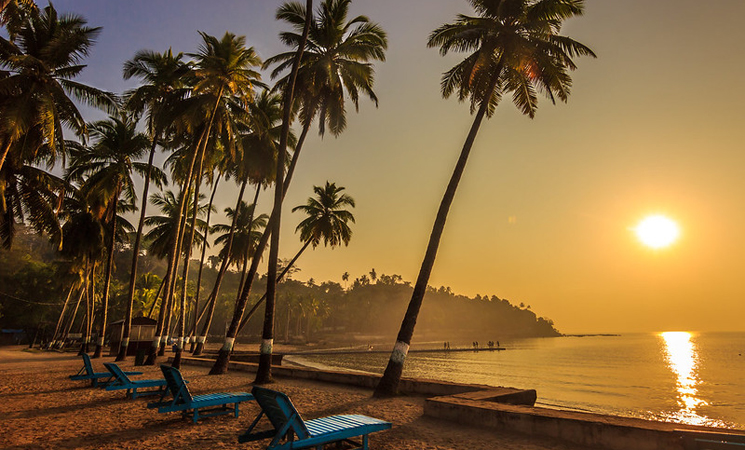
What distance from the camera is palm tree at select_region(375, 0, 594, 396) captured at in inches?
501

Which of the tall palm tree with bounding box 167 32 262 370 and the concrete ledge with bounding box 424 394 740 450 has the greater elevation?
the tall palm tree with bounding box 167 32 262 370

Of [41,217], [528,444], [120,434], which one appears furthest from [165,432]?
[41,217]

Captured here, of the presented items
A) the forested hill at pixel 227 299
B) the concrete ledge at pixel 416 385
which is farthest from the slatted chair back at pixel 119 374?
the forested hill at pixel 227 299

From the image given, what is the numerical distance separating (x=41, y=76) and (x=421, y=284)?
15.9 m

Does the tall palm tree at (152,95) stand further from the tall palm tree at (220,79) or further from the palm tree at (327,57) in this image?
the palm tree at (327,57)

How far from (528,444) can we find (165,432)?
5.96 metres

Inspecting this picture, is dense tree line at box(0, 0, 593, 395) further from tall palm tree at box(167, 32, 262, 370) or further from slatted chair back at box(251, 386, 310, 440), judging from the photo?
slatted chair back at box(251, 386, 310, 440)

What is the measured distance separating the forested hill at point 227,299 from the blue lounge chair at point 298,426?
34.9 metres

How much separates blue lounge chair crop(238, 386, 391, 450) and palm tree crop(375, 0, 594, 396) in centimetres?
672

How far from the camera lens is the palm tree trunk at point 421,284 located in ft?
36.7

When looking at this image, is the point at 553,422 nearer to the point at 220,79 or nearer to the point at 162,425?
the point at 162,425

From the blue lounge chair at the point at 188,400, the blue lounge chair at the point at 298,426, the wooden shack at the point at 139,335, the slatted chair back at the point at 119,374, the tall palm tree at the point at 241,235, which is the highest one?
the tall palm tree at the point at 241,235

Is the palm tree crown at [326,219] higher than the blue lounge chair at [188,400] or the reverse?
higher

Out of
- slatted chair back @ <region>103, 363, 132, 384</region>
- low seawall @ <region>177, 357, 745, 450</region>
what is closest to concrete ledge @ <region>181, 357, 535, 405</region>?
low seawall @ <region>177, 357, 745, 450</region>
